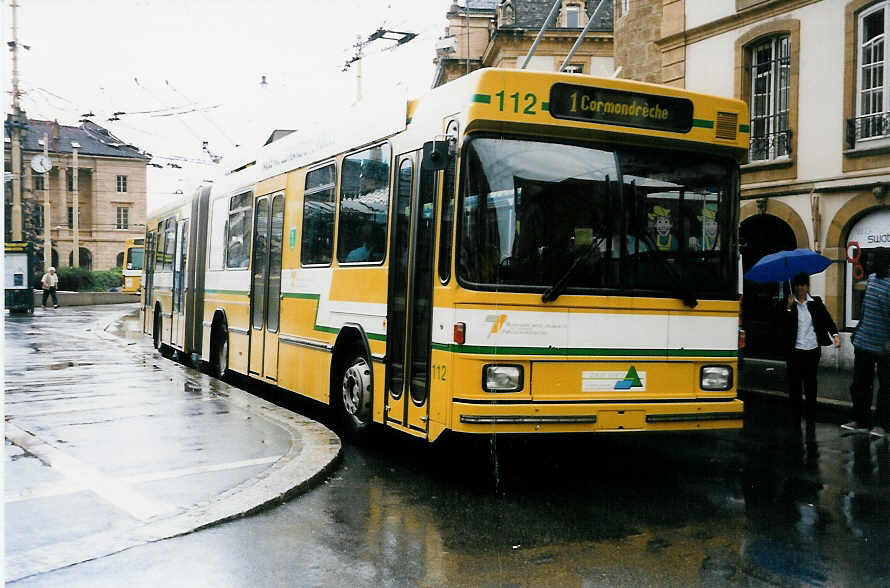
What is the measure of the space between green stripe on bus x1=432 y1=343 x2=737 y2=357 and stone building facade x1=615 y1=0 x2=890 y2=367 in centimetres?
1011

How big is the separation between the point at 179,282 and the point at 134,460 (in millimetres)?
9585

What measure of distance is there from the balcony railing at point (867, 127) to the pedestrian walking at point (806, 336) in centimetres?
811

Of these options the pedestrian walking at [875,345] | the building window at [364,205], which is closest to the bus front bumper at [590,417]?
the building window at [364,205]

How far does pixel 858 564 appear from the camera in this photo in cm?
547

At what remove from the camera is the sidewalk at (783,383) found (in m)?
13.1

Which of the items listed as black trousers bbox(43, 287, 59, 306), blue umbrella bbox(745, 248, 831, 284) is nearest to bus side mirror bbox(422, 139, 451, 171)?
blue umbrella bbox(745, 248, 831, 284)

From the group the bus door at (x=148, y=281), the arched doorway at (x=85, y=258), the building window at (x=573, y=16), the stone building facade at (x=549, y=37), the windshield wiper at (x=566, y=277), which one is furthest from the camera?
the arched doorway at (x=85, y=258)

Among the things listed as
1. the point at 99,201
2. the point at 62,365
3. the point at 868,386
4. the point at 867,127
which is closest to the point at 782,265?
the point at 868,386

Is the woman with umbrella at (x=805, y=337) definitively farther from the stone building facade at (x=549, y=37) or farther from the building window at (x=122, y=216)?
the building window at (x=122, y=216)

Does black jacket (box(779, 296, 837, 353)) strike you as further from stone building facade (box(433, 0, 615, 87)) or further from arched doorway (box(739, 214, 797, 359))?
stone building facade (box(433, 0, 615, 87))

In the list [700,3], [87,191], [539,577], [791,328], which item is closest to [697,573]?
[539,577]

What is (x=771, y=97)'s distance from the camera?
2019cm

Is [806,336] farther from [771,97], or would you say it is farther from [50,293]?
[50,293]

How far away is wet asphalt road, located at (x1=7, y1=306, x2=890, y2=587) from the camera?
5168mm
